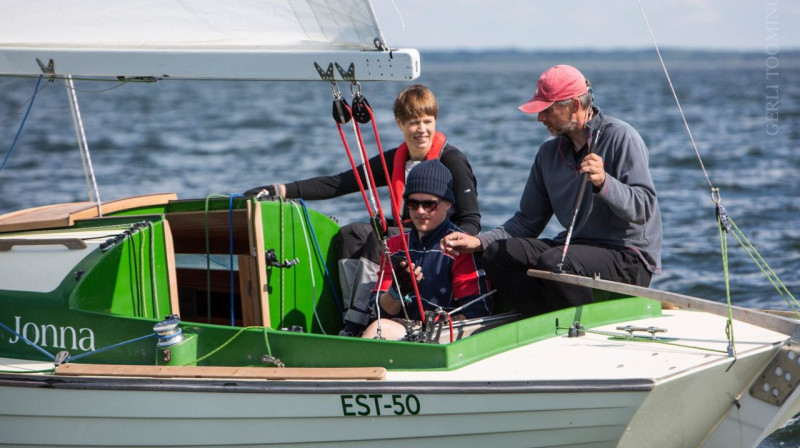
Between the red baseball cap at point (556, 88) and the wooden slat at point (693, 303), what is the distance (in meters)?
0.77

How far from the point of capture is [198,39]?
468cm

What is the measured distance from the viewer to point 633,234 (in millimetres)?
4840

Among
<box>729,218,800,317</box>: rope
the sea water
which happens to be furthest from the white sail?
<box>729,218,800,317</box>: rope

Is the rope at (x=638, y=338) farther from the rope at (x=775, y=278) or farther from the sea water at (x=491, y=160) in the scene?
the sea water at (x=491, y=160)

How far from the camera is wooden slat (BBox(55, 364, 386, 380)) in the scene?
4117mm

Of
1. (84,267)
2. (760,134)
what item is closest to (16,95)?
(760,134)

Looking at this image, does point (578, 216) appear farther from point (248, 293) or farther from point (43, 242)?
point (43, 242)

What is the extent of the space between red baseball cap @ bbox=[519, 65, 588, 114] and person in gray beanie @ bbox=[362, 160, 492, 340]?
55 cm

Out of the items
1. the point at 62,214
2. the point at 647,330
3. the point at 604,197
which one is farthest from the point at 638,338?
the point at 62,214

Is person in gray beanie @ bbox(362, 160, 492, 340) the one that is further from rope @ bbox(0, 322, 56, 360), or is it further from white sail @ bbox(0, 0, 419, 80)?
rope @ bbox(0, 322, 56, 360)

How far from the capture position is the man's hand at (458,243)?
4.60 m

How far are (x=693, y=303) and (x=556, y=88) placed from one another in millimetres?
1144

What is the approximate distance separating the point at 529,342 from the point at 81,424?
6.62 ft

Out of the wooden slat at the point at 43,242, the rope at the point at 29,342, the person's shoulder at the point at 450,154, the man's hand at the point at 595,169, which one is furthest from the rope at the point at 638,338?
the rope at the point at 29,342
